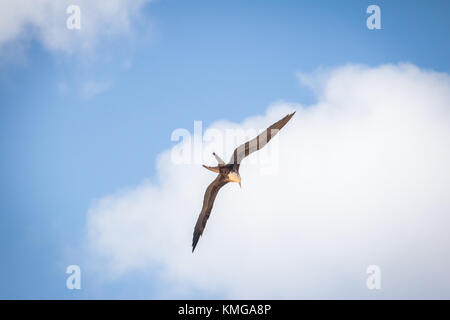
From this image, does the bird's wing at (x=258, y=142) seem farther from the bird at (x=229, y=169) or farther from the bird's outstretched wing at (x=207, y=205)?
the bird's outstretched wing at (x=207, y=205)

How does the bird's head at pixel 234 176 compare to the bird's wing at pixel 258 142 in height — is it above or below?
below

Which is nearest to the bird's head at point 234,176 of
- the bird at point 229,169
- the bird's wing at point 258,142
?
the bird at point 229,169

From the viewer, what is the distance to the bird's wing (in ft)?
64.3

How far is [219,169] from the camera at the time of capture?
20.2 metres

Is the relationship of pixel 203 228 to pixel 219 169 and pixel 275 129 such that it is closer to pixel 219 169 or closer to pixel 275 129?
pixel 219 169

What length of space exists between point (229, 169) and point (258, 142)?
1495mm

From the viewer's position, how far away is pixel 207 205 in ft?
71.3

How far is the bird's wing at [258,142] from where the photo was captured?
19.6m

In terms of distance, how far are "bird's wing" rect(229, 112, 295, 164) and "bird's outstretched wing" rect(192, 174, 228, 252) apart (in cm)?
138

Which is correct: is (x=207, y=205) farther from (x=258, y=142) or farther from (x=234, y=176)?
(x=258, y=142)

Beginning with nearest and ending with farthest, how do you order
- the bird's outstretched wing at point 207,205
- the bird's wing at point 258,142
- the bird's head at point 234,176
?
1. the bird's wing at point 258,142
2. the bird's head at point 234,176
3. the bird's outstretched wing at point 207,205

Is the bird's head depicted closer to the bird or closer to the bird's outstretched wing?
the bird

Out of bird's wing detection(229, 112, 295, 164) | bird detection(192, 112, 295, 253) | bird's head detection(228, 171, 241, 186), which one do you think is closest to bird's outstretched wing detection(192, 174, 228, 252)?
bird detection(192, 112, 295, 253)
